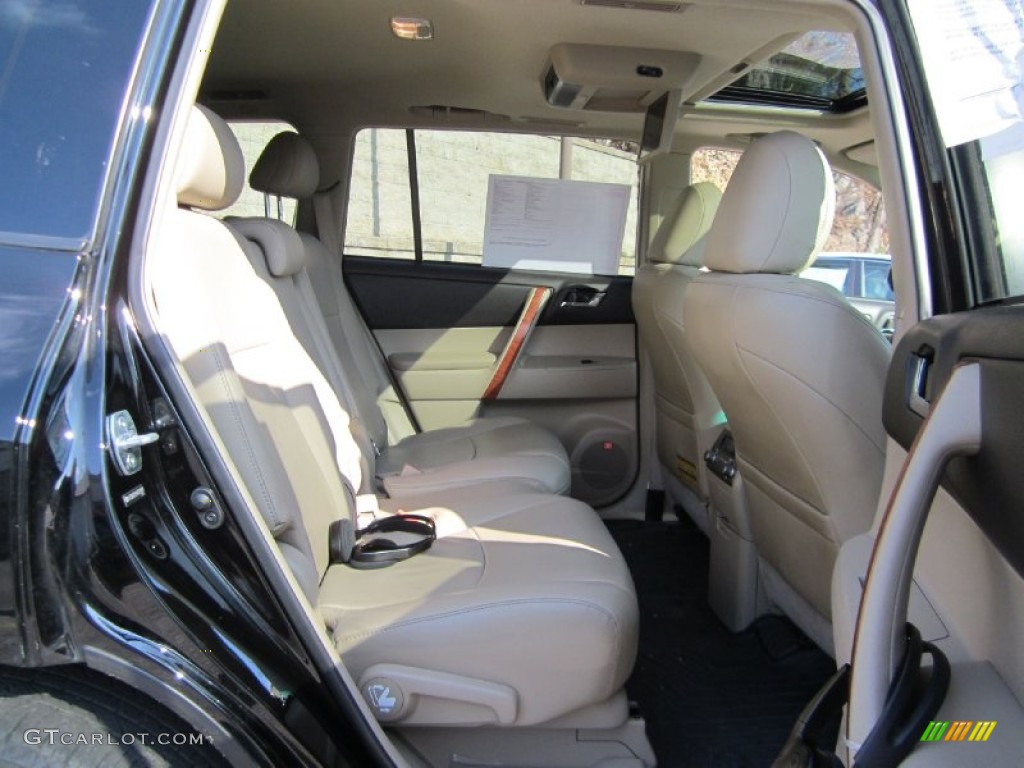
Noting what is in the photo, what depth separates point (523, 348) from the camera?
9.53 feet

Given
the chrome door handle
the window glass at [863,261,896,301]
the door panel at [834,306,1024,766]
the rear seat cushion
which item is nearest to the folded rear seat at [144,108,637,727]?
the rear seat cushion

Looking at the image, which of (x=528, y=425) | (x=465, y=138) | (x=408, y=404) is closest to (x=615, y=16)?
(x=465, y=138)

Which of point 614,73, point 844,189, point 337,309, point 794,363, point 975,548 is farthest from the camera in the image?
point 337,309

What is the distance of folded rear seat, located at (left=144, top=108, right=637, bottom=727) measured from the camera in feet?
3.94

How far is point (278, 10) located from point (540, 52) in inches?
27.5

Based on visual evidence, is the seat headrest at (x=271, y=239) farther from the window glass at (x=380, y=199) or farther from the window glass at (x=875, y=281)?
the window glass at (x=875, y=281)

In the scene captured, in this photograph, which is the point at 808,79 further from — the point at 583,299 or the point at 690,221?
the point at 583,299

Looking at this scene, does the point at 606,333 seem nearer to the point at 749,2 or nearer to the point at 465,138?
the point at 465,138

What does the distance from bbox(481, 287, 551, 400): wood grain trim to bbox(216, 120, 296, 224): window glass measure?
0.90 meters

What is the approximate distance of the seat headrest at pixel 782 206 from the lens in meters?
1.55

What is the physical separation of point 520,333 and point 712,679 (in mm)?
1425

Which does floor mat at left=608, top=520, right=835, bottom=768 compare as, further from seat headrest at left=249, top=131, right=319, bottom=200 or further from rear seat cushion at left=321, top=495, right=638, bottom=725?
seat headrest at left=249, top=131, right=319, bottom=200

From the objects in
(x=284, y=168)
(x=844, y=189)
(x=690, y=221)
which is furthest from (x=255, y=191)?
(x=844, y=189)

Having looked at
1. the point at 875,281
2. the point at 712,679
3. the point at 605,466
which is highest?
the point at 875,281
